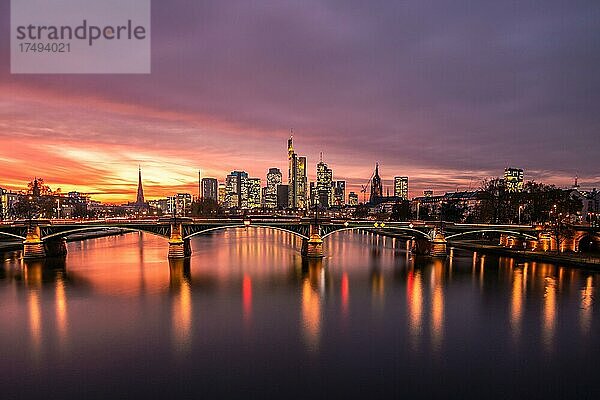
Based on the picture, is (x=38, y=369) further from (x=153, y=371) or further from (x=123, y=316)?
(x=123, y=316)

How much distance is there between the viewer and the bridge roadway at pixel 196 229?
6681 centimetres

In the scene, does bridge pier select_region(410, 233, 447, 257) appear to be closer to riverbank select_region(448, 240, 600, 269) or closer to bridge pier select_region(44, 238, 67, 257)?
riverbank select_region(448, 240, 600, 269)

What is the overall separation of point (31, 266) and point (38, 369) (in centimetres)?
4270

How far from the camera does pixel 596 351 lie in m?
26.9

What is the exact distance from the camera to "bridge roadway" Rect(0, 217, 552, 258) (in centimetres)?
6681

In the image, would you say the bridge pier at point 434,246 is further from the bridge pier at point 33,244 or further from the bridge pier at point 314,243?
the bridge pier at point 33,244

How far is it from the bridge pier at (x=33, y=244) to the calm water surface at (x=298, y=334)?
32.6 feet

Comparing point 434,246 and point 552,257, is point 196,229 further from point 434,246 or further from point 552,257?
point 552,257

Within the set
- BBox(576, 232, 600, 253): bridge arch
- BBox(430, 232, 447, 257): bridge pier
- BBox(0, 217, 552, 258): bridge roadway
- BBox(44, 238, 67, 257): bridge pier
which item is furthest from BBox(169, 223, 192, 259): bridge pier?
BBox(576, 232, 600, 253): bridge arch

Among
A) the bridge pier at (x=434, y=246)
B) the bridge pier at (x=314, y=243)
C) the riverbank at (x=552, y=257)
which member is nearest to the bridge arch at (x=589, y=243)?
the riverbank at (x=552, y=257)

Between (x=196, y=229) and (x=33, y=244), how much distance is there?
24.6 metres

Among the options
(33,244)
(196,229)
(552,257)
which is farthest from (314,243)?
(33,244)

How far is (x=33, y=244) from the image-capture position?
65812 mm

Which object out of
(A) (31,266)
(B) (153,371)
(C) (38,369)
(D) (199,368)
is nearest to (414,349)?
(D) (199,368)
